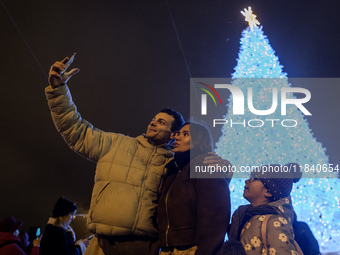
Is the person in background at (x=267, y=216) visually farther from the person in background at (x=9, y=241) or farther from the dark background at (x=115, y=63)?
the dark background at (x=115, y=63)

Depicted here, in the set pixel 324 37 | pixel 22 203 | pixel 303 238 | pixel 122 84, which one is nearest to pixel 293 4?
pixel 324 37

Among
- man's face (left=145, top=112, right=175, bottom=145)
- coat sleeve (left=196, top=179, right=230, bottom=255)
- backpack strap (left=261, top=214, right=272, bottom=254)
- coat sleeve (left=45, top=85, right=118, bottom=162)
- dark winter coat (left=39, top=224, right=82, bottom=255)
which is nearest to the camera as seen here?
coat sleeve (left=196, top=179, right=230, bottom=255)

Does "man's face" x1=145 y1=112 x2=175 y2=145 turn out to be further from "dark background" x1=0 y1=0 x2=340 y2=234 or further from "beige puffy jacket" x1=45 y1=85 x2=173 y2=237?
"dark background" x1=0 y1=0 x2=340 y2=234

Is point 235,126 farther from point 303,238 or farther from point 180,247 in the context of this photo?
point 180,247

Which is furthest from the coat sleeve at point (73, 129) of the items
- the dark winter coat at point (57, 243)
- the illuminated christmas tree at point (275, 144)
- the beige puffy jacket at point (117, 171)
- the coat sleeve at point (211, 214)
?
the illuminated christmas tree at point (275, 144)

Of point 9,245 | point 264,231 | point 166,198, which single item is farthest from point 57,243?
point 264,231

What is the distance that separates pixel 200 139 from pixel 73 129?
91 centimetres

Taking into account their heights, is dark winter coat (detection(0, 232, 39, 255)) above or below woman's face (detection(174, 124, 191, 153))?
below

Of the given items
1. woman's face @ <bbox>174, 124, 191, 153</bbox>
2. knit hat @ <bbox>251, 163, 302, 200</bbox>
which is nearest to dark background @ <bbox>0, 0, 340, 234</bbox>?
woman's face @ <bbox>174, 124, 191, 153</bbox>

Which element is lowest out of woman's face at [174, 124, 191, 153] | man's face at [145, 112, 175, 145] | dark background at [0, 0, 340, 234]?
woman's face at [174, 124, 191, 153]

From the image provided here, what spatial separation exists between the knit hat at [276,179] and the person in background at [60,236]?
2069mm

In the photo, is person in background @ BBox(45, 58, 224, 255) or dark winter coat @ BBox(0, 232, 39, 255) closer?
person in background @ BBox(45, 58, 224, 255)

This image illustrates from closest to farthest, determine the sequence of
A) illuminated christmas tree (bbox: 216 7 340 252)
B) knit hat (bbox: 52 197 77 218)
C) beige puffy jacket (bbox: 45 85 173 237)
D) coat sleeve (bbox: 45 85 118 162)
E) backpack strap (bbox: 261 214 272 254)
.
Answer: backpack strap (bbox: 261 214 272 254), beige puffy jacket (bbox: 45 85 173 237), coat sleeve (bbox: 45 85 118 162), knit hat (bbox: 52 197 77 218), illuminated christmas tree (bbox: 216 7 340 252)

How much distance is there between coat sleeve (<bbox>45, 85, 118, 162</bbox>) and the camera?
7.16 feet
